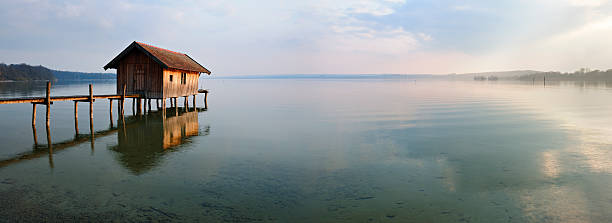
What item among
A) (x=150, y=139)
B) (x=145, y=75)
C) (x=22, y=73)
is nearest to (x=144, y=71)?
(x=145, y=75)

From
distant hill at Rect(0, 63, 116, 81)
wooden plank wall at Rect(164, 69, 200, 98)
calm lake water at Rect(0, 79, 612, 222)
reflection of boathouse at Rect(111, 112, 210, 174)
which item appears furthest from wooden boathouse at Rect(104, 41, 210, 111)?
distant hill at Rect(0, 63, 116, 81)

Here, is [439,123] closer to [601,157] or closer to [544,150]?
[544,150]

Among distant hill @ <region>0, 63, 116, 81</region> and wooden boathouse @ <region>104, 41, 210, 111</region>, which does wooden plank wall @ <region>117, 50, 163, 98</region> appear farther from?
distant hill @ <region>0, 63, 116, 81</region>

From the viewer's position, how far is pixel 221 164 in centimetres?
1448

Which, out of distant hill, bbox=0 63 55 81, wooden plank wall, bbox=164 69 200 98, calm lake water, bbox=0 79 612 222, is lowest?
calm lake water, bbox=0 79 612 222

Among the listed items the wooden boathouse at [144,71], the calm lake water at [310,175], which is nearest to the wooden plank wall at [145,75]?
the wooden boathouse at [144,71]

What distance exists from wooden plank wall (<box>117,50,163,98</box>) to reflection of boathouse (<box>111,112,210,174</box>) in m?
2.43

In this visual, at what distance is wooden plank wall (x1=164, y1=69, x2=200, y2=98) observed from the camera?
29.4 meters

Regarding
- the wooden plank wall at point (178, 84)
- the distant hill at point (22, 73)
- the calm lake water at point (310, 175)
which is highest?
the distant hill at point (22, 73)

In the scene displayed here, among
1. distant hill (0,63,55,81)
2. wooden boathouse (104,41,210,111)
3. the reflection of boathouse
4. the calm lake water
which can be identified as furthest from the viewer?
distant hill (0,63,55,81)

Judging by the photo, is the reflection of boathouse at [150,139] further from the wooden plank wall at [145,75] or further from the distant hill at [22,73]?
the distant hill at [22,73]

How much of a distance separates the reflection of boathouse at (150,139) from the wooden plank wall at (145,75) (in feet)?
7.96

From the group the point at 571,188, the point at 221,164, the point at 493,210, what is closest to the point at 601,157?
the point at 571,188

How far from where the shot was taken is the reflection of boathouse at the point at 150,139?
14.7m
